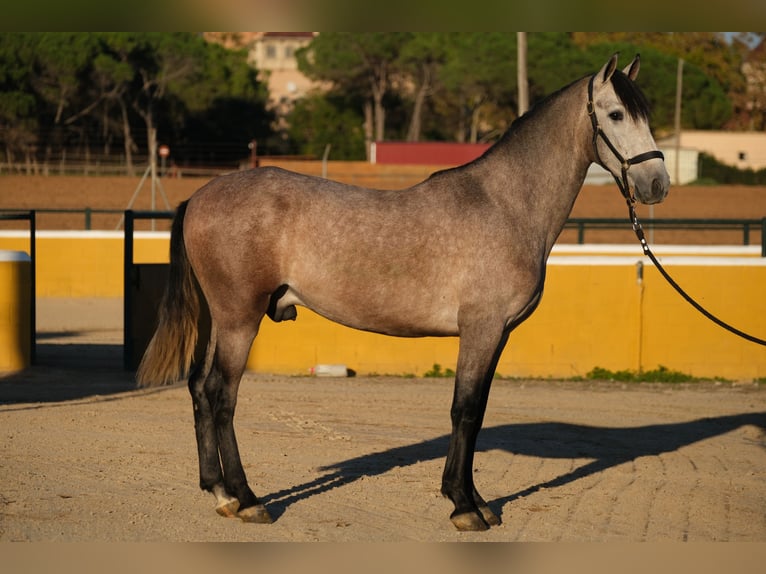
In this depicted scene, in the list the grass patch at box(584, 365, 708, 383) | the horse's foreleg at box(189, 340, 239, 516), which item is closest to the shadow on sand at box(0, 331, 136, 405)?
the horse's foreleg at box(189, 340, 239, 516)

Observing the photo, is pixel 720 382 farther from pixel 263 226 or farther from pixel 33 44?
pixel 33 44

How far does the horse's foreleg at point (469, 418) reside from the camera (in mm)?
5668

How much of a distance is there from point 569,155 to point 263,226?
172cm

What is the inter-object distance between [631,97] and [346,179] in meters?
28.5

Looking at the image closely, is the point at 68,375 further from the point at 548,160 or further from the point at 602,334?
the point at 548,160

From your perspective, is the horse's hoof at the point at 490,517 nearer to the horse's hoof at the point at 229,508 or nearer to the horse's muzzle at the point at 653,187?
the horse's hoof at the point at 229,508

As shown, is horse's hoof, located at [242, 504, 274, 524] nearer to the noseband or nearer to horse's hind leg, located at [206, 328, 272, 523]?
horse's hind leg, located at [206, 328, 272, 523]

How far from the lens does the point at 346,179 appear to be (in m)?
34.0

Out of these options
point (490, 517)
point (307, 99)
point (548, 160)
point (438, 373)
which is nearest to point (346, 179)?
point (438, 373)

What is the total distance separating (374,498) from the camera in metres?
6.21

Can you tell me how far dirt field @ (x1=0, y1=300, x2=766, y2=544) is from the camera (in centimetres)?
566

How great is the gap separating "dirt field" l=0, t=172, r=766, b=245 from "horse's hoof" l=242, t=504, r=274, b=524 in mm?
22594

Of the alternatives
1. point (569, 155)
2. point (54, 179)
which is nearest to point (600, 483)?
point (569, 155)
